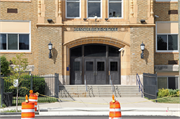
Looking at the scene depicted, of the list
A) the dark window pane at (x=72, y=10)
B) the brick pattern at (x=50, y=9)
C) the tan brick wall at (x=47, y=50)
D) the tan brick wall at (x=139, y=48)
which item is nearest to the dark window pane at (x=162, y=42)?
the tan brick wall at (x=139, y=48)

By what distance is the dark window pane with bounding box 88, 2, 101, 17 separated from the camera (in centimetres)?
2191

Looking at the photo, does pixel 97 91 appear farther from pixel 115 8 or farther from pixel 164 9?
pixel 164 9

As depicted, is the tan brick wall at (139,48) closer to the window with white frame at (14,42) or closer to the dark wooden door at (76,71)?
the dark wooden door at (76,71)

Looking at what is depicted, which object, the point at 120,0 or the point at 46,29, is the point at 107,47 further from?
the point at 46,29

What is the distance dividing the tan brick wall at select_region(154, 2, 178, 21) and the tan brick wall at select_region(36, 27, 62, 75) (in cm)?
917

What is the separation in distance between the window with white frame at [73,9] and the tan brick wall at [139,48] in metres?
5.08

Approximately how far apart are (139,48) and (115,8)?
4218mm

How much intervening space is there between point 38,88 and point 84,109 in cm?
608

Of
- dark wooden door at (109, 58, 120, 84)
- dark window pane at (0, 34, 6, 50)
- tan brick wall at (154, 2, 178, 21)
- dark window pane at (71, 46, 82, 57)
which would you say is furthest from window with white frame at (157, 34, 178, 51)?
dark window pane at (0, 34, 6, 50)

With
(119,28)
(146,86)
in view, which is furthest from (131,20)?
(146,86)

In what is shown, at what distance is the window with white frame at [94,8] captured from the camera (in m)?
21.9

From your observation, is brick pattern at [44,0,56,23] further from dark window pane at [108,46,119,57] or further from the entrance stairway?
the entrance stairway

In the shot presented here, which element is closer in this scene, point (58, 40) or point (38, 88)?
point (38, 88)

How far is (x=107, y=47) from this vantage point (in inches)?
886
